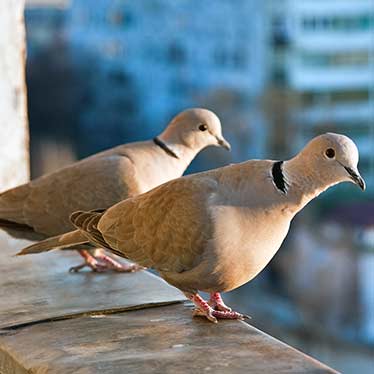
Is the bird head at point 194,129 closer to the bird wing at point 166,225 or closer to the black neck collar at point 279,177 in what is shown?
the bird wing at point 166,225

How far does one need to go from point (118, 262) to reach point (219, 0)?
19547 mm

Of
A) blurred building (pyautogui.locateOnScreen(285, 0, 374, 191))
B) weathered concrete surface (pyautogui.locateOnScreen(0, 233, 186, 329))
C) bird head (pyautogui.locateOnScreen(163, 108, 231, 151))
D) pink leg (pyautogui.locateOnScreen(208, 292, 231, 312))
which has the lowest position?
blurred building (pyautogui.locateOnScreen(285, 0, 374, 191))

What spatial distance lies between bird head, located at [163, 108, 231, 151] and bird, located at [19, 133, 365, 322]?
0.47 m

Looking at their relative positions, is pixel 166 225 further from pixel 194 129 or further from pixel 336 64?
pixel 336 64

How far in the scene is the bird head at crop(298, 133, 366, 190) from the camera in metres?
1.63

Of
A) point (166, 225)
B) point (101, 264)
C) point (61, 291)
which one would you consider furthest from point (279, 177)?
point (101, 264)

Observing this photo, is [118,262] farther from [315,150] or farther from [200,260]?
[315,150]

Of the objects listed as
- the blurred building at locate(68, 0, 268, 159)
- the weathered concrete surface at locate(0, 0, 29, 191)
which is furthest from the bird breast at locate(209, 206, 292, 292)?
the blurred building at locate(68, 0, 268, 159)

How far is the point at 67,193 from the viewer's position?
2213 millimetres

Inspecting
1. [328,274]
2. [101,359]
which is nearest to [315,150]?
[101,359]

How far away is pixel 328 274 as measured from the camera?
14859 millimetres

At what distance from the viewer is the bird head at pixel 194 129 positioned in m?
2.23

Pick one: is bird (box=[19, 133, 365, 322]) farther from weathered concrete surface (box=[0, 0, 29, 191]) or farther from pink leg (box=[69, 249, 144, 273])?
weathered concrete surface (box=[0, 0, 29, 191])

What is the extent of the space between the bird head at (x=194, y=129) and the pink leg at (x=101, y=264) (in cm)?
31
